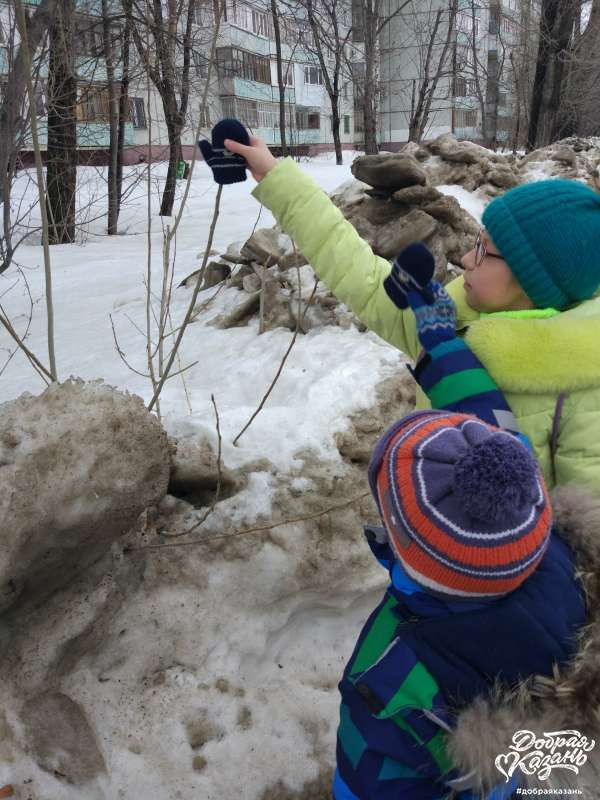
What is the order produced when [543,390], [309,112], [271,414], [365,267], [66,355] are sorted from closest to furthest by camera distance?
[543,390]
[365,267]
[271,414]
[66,355]
[309,112]

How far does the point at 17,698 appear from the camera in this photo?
173 cm

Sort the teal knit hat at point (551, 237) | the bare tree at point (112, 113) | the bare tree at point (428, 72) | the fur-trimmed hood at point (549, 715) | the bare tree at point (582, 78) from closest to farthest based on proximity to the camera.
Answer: the fur-trimmed hood at point (549, 715), the teal knit hat at point (551, 237), the bare tree at point (112, 113), the bare tree at point (428, 72), the bare tree at point (582, 78)

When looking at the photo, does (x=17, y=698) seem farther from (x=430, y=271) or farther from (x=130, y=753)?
(x=430, y=271)

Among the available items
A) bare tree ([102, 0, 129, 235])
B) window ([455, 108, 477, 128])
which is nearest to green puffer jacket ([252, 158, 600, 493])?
bare tree ([102, 0, 129, 235])

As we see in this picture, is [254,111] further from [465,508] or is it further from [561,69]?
[465,508]

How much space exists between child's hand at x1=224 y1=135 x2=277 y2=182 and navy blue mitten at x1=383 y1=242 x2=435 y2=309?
1.65 ft

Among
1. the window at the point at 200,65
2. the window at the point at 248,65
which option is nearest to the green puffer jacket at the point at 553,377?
the window at the point at 200,65

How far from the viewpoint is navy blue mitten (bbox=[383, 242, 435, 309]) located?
1.24 m

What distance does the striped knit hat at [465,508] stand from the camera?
902mm

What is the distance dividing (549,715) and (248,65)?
87.2 ft

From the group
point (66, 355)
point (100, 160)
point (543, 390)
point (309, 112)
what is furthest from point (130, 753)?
point (309, 112)

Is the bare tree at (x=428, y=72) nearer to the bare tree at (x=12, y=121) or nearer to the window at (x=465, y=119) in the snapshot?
the window at (x=465, y=119)

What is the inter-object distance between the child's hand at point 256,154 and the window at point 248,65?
22336 mm

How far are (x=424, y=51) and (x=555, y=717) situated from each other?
21495mm
